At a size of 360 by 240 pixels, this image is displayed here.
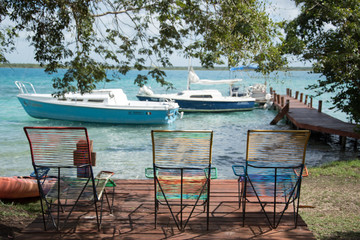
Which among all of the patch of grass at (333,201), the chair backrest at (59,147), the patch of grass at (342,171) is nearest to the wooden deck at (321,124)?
the patch of grass at (342,171)

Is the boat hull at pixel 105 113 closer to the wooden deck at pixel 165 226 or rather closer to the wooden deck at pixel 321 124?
the wooden deck at pixel 321 124

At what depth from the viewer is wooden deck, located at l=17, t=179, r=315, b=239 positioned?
4.04 metres

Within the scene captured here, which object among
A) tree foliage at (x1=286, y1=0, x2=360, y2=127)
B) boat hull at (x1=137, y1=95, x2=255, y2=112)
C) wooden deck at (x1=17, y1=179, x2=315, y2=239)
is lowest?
boat hull at (x1=137, y1=95, x2=255, y2=112)

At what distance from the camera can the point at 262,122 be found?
2492 cm

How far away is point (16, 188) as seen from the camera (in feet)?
19.8

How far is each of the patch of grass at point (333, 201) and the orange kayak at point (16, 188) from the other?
4.37 m

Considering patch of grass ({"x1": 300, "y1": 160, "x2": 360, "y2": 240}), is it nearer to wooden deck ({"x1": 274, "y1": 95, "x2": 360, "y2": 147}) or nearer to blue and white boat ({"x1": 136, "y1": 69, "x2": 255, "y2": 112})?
wooden deck ({"x1": 274, "y1": 95, "x2": 360, "y2": 147})

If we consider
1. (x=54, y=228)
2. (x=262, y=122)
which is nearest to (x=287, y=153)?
(x=54, y=228)

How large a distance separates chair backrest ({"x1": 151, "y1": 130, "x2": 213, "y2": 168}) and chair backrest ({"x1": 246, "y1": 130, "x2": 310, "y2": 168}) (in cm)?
47

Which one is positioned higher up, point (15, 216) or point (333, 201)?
point (15, 216)

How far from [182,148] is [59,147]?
128cm

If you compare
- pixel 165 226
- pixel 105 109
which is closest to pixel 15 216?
pixel 165 226

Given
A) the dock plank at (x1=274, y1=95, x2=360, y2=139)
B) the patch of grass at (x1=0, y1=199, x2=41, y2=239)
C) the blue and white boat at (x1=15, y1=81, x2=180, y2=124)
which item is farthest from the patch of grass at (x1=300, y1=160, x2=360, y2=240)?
the blue and white boat at (x1=15, y1=81, x2=180, y2=124)

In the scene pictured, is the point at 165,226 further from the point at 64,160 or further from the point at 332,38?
the point at 332,38
